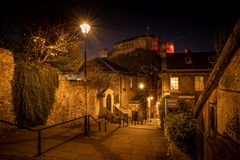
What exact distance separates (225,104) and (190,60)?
24227mm

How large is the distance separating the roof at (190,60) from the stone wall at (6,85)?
18835mm

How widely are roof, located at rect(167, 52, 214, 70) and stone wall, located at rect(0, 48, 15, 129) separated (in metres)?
18.8

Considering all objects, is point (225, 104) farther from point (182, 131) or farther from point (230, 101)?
point (182, 131)

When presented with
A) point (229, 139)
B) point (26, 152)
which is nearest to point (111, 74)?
point (26, 152)

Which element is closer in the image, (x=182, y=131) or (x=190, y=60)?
(x=182, y=131)

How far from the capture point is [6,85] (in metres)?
10.2

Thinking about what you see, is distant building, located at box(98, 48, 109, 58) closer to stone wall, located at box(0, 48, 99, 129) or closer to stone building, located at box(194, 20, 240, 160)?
stone wall, located at box(0, 48, 99, 129)

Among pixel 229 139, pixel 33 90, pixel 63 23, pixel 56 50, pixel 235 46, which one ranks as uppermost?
pixel 63 23

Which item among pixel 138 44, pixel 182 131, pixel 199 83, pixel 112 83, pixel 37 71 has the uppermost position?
pixel 138 44

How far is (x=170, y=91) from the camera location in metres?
23.8

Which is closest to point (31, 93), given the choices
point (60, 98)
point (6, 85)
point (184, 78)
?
point (6, 85)

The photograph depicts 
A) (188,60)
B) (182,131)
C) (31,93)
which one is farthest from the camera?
(188,60)

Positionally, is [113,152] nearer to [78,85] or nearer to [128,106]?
[78,85]

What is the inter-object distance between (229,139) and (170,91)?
2133 cm
